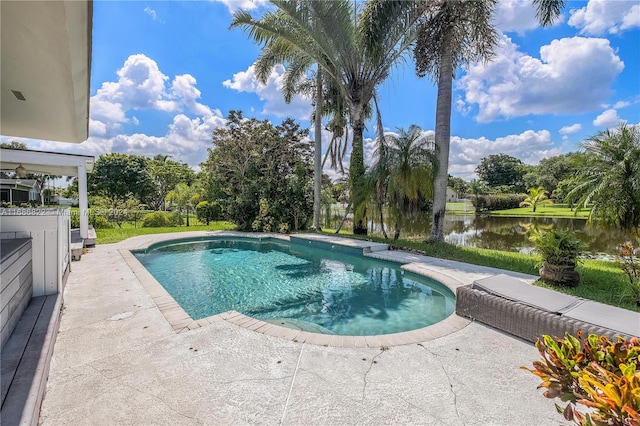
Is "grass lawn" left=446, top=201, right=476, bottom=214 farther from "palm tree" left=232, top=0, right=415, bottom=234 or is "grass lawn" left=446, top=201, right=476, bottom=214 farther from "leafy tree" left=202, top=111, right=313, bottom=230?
"palm tree" left=232, top=0, right=415, bottom=234

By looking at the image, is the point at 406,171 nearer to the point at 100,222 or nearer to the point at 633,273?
the point at 633,273

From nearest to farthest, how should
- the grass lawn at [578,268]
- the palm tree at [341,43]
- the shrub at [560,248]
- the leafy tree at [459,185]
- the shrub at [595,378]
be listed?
the shrub at [595,378] → the grass lawn at [578,268] → the shrub at [560,248] → the palm tree at [341,43] → the leafy tree at [459,185]

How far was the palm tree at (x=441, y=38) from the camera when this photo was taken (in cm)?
884

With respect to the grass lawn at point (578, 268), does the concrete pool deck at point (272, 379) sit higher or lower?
lower

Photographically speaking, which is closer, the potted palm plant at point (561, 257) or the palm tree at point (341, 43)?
the potted palm plant at point (561, 257)

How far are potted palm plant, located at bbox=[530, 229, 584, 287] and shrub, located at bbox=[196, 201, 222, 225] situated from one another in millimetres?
17009

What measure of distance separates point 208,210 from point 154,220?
3.17 meters

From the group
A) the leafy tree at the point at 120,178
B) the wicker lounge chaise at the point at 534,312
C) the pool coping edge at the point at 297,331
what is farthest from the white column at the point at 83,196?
the leafy tree at the point at 120,178

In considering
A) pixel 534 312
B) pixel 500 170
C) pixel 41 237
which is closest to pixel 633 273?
pixel 534 312

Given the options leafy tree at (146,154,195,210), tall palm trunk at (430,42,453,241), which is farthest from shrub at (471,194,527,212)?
leafy tree at (146,154,195,210)

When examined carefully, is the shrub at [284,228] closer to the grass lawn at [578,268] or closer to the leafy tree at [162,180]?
the grass lawn at [578,268]

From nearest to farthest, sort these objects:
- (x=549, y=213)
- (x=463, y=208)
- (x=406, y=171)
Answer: (x=406, y=171) < (x=549, y=213) < (x=463, y=208)

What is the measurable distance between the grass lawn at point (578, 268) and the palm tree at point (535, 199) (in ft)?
101

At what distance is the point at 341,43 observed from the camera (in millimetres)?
11172
